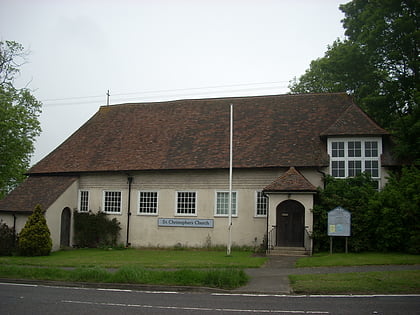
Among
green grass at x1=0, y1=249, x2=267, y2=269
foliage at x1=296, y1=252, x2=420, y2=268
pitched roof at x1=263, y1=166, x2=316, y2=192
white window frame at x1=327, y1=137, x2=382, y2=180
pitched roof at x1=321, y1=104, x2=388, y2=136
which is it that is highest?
pitched roof at x1=321, y1=104, x2=388, y2=136

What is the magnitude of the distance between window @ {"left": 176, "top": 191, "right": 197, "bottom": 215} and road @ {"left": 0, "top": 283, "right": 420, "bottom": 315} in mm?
13058

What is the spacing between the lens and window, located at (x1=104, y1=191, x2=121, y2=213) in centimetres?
2787

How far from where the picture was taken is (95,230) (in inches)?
1086

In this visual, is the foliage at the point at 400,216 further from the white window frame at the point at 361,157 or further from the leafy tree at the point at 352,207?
the white window frame at the point at 361,157

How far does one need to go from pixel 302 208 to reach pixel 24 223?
50.4 feet

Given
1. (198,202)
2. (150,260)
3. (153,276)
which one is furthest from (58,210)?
(153,276)

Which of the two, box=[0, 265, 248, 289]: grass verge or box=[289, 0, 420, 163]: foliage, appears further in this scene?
box=[289, 0, 420, 163]: foliage

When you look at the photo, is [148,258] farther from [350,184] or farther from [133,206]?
[350,184]

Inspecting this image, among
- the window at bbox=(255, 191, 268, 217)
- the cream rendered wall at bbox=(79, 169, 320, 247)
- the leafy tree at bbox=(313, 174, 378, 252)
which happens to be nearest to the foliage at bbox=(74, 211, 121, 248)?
the cream rendered wall at bbox=(79, 169, 320, 247)

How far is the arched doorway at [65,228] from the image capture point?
90.1ft

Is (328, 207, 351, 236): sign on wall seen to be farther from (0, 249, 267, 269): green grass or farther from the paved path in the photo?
(0, 249, 267, 269): green grass

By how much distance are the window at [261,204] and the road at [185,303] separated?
12227mm

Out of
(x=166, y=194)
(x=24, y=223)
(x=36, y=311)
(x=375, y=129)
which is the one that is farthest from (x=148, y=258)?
(x=375, y=129)

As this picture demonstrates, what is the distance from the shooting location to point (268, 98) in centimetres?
2997
